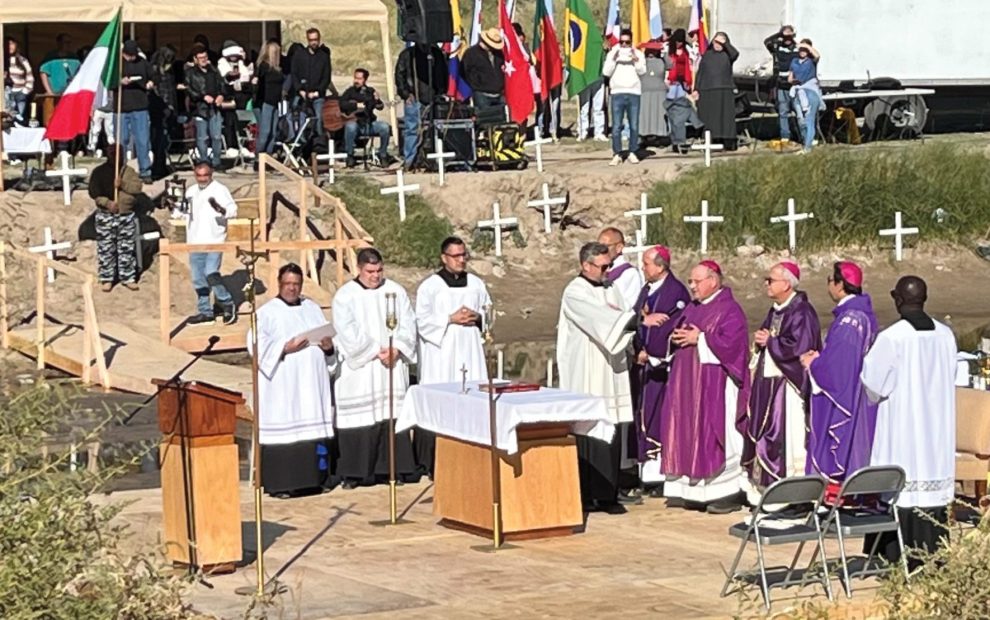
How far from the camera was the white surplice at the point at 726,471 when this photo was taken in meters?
16.5

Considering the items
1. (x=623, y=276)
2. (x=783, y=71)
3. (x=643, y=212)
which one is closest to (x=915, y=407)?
(x=623, y=276)

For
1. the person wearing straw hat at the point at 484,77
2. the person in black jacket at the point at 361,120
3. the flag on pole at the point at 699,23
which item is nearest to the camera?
the person wearing straw hat at the point at 484,77

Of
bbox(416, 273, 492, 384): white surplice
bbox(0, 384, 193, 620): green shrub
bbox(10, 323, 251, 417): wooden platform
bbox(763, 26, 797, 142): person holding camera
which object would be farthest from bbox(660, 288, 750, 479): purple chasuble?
bbox(763, 26, 797, 142): person holding camera

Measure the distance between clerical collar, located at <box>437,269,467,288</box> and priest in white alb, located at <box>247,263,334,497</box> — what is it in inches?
Result: 41.0

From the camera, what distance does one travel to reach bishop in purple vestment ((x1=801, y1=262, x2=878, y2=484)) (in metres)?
15.0

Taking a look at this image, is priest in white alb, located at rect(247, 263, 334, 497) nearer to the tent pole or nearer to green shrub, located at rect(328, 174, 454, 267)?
green shrub, located at rect(328, 174, 454, 267)

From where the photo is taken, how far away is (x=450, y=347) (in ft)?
59.3

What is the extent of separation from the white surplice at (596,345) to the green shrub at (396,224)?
11561 millimetres

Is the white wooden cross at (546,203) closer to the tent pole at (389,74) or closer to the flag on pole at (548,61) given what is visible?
the tent pole at (389,74)

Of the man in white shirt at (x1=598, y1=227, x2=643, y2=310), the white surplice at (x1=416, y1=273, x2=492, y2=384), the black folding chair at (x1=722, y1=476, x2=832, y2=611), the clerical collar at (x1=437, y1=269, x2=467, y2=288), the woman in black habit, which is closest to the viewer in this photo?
the black folding chair at (x1=722, y1=476, x2=832, y2=611)

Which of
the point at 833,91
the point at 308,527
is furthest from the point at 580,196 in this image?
the point at 308,527

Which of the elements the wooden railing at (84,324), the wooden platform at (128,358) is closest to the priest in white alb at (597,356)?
the wooden platform at (128,358)

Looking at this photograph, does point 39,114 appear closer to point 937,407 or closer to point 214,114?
point 214,114

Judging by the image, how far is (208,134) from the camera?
30312mm
